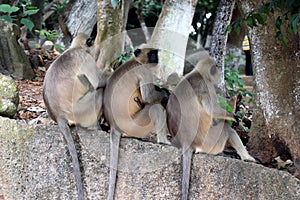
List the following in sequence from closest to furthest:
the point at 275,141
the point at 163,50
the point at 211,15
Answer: the point at 275,141, the point at 163,50, the point at 211,15

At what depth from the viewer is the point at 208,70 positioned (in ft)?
11.8

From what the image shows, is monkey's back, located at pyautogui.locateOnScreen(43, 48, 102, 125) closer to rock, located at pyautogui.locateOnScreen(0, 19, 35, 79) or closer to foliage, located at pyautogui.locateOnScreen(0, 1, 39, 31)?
foliage, located at pyautogui.locateOnScreen(0, 1, 39, 31)

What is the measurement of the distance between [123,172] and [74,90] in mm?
729

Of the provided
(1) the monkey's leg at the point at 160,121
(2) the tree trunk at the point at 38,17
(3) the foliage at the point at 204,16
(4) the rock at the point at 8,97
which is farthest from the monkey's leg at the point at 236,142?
(3) the foliage at the point at 204,16

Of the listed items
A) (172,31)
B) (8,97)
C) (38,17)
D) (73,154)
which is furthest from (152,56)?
(38,17)

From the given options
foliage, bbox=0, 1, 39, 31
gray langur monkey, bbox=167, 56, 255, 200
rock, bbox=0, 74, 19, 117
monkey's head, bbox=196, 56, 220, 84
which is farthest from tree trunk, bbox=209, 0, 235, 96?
rock, bbox=0, 74, 19, 117

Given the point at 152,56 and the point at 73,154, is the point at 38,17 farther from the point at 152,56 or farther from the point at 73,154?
the point at 73,154

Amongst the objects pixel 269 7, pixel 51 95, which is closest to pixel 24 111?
pixel 51 95

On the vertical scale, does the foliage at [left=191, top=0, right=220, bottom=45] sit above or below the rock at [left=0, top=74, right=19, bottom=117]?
below

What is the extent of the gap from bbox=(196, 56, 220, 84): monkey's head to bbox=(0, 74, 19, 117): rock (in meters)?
1.50

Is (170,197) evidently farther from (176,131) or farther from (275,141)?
(275,141)

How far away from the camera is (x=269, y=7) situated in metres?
3.09

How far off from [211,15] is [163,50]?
842cm

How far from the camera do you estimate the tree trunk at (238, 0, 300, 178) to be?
149 inches
